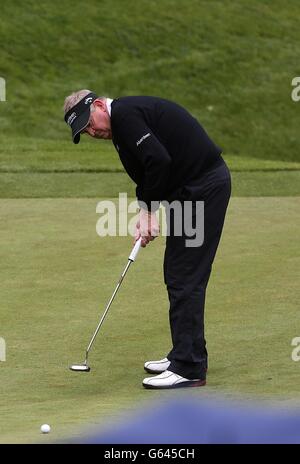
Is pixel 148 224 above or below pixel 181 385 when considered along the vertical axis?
above

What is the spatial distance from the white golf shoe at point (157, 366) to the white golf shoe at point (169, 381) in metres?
0.20

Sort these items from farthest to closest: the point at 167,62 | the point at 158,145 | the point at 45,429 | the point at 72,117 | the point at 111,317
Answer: the point at 167,62, the point at 111,317, the point at 72,117, the point at 158,145, the point at 45,429

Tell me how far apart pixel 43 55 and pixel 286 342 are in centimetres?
1868

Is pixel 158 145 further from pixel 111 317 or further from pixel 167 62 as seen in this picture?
pixel 167 62

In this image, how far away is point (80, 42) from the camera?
86.2 ft

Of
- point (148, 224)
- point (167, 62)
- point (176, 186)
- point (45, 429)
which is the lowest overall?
point (45, 429)

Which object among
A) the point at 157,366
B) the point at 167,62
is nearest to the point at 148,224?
the point at 157,366

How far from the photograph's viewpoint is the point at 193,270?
273 inches

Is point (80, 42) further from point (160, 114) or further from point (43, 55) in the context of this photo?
point (160, 114)

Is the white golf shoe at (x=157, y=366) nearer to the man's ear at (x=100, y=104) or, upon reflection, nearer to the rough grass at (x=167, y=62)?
the man's ear at (x=100, y=104)

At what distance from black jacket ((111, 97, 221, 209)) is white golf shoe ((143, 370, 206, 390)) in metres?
0.95

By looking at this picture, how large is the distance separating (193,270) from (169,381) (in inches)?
24.6

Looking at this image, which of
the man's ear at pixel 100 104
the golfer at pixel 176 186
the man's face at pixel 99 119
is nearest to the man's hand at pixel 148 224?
the golfer at pixel 176 186

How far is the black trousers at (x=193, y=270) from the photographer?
22.6 ft
